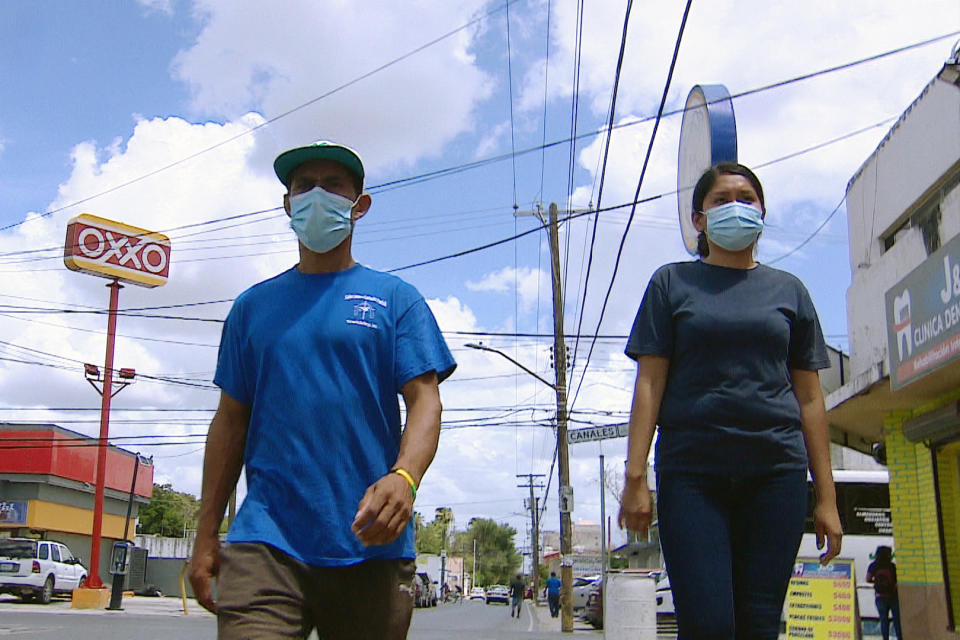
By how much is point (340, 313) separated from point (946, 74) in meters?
10.9

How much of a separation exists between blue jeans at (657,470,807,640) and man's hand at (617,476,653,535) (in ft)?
0.21

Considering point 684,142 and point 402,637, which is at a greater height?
point 684,142

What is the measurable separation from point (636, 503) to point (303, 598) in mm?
1114

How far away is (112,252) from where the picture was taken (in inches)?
1287

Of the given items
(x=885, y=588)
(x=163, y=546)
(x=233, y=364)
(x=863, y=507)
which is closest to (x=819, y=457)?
(x=233, y=364)

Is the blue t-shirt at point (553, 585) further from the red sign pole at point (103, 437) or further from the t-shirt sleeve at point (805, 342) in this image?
the t-shirt sleeve at point (805, 342)

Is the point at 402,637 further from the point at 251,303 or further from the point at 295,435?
the point at 251,303

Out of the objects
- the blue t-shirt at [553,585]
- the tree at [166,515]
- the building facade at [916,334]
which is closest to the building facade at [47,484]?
the blue t-shirt at [553,585]

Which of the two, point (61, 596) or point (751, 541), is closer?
point (751, 541)

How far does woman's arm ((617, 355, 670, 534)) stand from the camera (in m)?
3.13

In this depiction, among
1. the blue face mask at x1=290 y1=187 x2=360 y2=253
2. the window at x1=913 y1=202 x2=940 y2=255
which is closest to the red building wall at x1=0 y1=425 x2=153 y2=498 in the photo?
the window at x1=913 y1=202 x2=940 y2=255

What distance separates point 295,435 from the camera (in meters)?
2.67

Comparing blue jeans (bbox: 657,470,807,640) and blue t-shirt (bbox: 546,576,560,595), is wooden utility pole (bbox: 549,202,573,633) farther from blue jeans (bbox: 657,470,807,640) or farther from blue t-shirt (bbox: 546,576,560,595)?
blue jeans (bbox: 657,470,807,640)

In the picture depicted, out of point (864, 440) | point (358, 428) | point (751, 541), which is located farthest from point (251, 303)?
point (864, 440)
